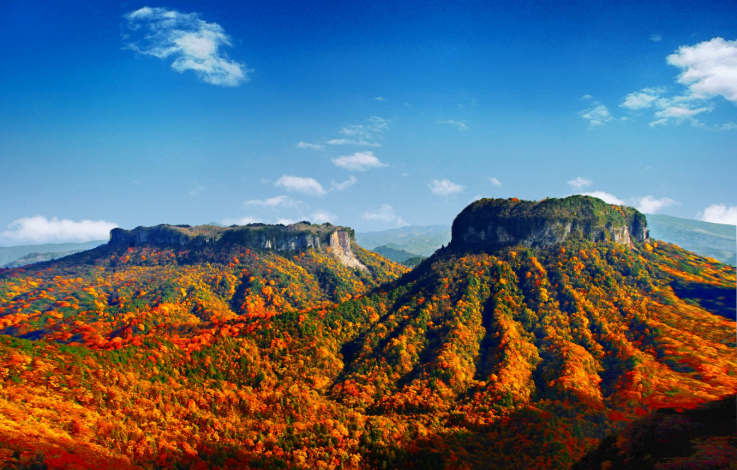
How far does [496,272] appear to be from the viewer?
198 m

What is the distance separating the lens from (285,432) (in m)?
112

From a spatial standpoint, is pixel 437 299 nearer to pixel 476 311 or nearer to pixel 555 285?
pixel 476 311

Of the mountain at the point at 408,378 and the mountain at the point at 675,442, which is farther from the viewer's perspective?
the mountain at the point at 408,378

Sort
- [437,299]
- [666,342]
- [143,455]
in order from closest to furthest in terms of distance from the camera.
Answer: [143,455]
[666,342]
[437,299]

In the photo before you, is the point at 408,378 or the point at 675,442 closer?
the point at 675,442

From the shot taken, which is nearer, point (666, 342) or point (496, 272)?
point (666, 342)

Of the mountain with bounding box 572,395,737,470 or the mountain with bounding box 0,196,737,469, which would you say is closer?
the mountain with bounding box 572,395,737,470

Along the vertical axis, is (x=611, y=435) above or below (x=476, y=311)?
below

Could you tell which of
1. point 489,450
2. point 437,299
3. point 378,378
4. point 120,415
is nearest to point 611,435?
point 489,450

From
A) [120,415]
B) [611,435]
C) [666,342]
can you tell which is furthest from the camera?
[666,342]

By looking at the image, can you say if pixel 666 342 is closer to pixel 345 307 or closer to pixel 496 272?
pixel 496 272

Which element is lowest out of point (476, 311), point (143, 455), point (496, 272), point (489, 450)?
point (489, 450)

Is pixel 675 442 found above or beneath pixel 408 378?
above

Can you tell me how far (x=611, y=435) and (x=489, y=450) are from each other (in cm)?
3204
